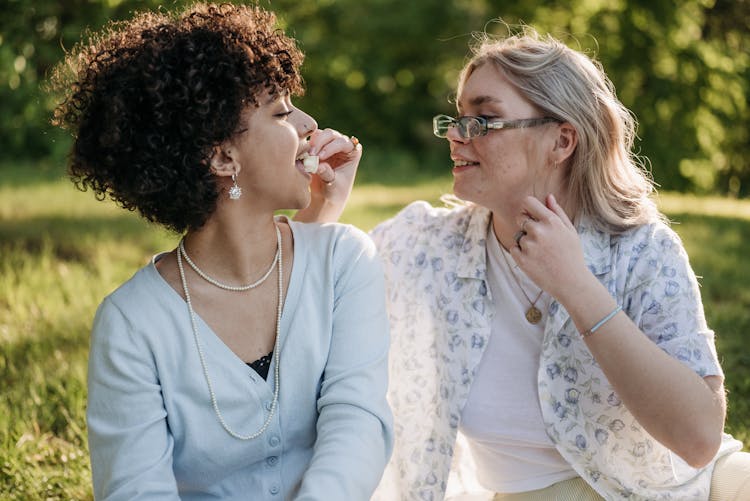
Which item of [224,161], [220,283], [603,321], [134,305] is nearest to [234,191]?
[224,161]

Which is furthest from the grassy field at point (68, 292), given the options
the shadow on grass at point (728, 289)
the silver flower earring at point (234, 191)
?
the silver flower earring at point (234, 191)

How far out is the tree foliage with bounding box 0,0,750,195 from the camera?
5234 mm

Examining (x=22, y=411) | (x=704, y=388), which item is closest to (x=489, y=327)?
(x=704, y=388)

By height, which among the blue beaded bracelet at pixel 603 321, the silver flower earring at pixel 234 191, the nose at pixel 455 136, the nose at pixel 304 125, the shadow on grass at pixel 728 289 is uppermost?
the nose at pixel 304 125

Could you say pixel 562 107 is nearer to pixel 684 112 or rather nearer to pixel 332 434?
pixel 332 434

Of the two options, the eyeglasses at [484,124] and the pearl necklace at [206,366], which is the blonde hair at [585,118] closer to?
the eyeglasses at [484,124]

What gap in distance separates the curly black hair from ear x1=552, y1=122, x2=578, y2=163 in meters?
0.82

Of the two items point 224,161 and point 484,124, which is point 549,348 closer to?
point 484,124

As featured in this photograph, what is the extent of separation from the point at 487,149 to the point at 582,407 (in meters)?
0.79

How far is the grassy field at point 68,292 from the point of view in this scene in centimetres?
318

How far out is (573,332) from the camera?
2.45 m

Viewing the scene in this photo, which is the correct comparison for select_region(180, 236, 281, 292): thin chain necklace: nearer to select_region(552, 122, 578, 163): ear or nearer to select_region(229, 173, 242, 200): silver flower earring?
select_region(229, 173, 242, 200): silver flower earring

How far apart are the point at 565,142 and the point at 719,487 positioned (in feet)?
3.58

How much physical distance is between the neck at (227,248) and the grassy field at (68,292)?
0.99 m
